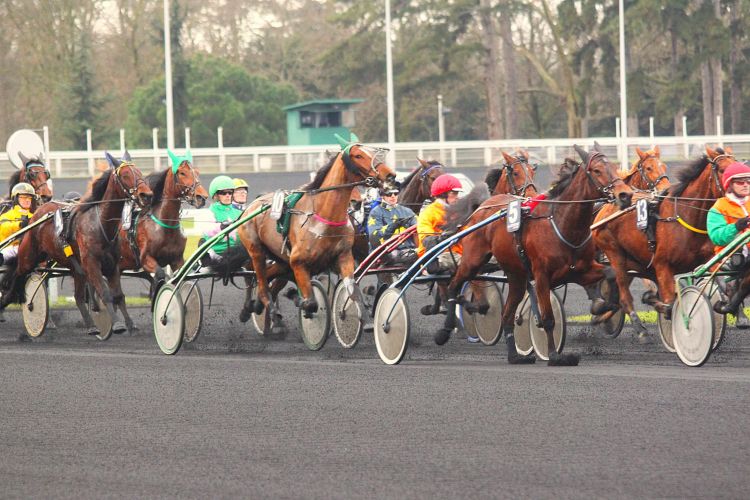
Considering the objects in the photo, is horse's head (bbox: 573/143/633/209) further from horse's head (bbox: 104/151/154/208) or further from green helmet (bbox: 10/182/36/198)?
green helmet (bbox: 10/182/36/198)

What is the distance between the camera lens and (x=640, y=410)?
8.02m

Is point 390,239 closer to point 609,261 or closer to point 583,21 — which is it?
point 609,261

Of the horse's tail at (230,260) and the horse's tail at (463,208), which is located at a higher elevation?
the horse's tail at (463,208)

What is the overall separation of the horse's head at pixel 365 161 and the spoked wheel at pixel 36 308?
3683 mm

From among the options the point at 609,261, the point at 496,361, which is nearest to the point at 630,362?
the point at 496,361

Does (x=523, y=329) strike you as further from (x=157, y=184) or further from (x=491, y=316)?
(x=157, y=184)

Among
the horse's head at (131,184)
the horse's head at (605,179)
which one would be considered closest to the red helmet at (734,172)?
the horse's head at (605,179)

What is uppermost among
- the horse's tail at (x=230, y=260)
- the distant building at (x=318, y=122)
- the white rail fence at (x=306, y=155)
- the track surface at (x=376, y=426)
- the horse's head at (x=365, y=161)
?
the distant building at (x=318, y=122)

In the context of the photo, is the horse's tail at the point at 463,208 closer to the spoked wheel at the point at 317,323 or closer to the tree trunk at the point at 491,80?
the spoked wheel at the point at 317,323

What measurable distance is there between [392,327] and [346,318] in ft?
3.53

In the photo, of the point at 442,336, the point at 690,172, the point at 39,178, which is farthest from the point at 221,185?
the point at 690,172

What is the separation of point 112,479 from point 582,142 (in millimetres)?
30186

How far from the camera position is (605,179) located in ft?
34.4

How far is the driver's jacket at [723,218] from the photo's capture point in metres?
10.7
